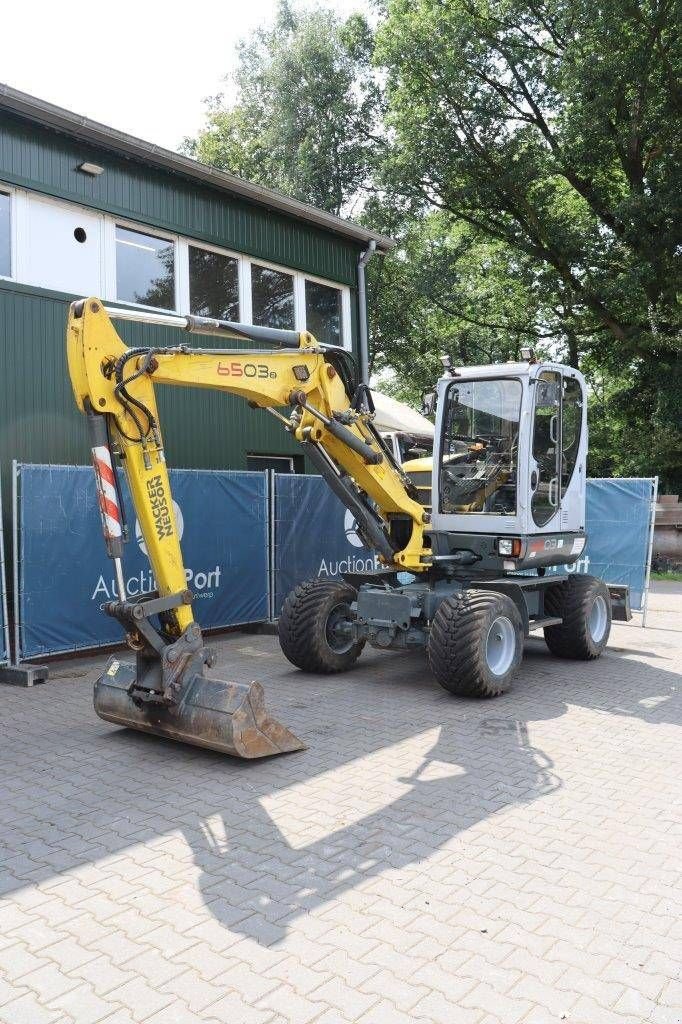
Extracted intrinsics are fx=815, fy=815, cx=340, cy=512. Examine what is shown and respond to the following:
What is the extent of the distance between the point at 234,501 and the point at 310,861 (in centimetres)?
678

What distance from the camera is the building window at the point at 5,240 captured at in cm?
951

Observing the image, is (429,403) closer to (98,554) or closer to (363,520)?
(363,520)

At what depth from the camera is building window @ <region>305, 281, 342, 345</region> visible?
13.7m

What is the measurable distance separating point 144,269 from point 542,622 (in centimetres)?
707

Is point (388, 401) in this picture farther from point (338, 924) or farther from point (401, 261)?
point (338, 924)

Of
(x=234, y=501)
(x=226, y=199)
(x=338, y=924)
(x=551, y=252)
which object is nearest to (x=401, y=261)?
(x=551, y=252)

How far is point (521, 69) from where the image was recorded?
74.9 ft

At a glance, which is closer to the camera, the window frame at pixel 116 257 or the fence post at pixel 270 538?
the window frame at pixel 116 257

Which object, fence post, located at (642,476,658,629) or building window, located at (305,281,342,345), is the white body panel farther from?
building window, located at (305,281,342,345)

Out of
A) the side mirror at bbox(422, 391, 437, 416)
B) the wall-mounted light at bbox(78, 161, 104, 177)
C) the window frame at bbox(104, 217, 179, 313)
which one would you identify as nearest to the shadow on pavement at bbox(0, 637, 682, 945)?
the side mirror at bbox(422, 391, 437, 416)

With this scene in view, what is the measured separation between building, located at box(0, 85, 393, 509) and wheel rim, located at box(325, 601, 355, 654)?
3.97 m

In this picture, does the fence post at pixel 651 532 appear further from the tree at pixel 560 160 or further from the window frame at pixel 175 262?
the tree at pixel 560 160

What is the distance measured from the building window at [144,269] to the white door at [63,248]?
37 cm

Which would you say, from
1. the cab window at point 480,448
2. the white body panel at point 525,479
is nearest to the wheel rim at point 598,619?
the white body panel at point 525,479
